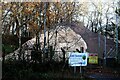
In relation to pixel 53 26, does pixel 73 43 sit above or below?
below

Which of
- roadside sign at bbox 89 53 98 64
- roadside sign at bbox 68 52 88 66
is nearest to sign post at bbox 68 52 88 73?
roadside sign at bbox 68 52 88 66

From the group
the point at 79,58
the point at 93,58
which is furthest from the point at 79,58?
the point at 93,58

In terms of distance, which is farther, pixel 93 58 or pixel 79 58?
pixel 93 58

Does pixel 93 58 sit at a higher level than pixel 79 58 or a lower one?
lower

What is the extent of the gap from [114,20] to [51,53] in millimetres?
4123

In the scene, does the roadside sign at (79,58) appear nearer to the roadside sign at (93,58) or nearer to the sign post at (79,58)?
the sign post at (79,58)

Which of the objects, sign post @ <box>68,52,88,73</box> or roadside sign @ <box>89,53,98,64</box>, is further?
roadside sign @ <box>89,53,98,64</box>

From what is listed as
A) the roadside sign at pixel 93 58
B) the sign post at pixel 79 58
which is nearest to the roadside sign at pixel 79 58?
the sign post at pixel 79 58

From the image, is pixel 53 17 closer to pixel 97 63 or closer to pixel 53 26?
pixel 53 26

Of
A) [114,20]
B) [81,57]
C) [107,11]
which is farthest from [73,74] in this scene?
[114,20]

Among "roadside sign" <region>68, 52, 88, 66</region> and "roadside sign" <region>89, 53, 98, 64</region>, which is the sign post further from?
"roadside sign" <region>89, 53, 98, 64</region>

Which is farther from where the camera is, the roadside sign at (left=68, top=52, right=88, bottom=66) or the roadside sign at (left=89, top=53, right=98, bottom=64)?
the roadside sign at (left=89, top=53, right=98, bottom=64)

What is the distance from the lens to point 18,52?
635 cm

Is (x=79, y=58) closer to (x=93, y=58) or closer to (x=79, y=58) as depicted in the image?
(x=79, y=58)
